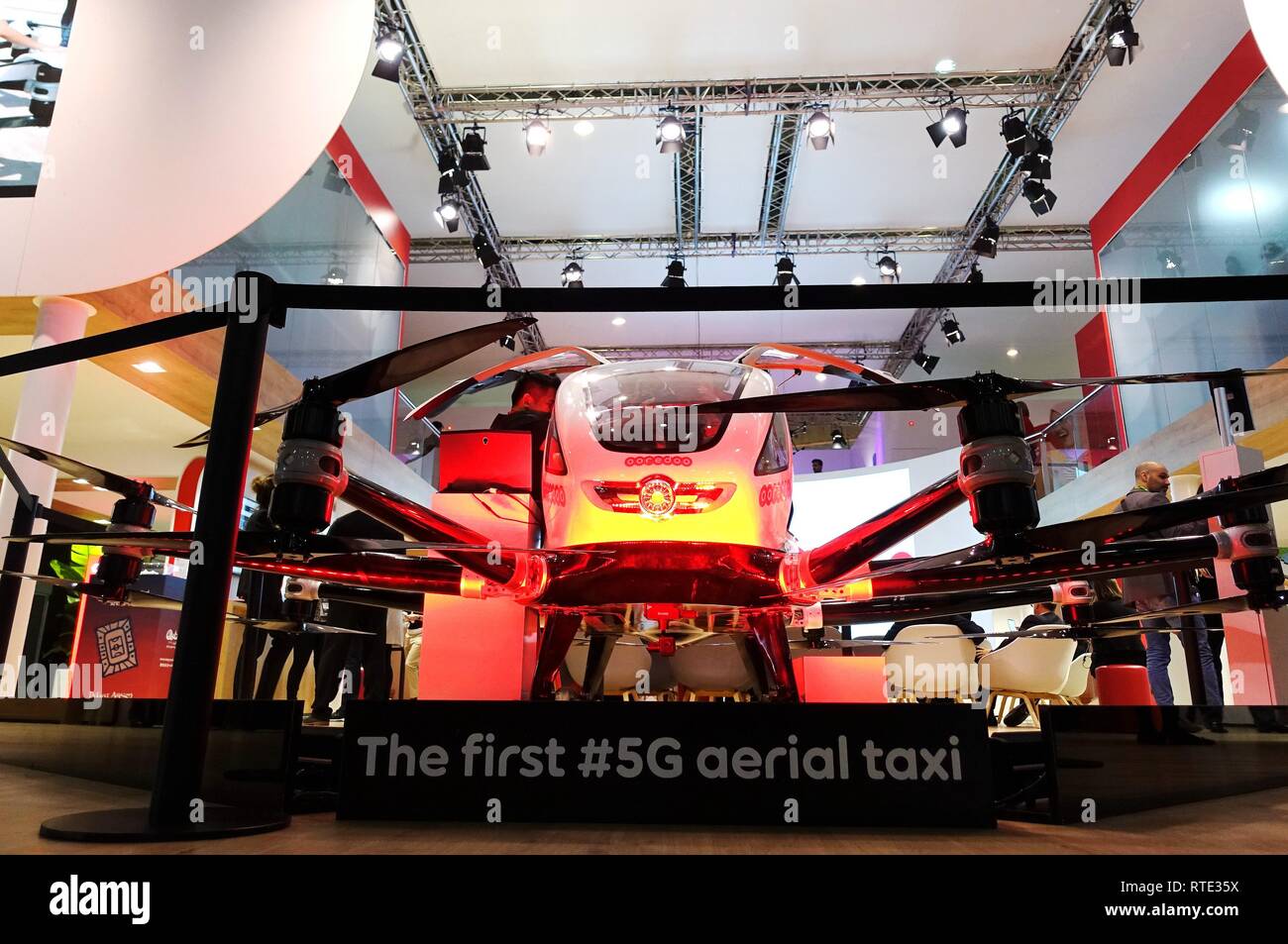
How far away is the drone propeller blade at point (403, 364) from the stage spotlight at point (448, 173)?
9150 mm

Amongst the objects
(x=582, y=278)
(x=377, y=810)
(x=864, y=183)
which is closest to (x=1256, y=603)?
(x=377, y=810)

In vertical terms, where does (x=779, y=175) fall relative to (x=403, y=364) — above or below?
above

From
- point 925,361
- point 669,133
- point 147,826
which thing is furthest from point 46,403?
point 925,361

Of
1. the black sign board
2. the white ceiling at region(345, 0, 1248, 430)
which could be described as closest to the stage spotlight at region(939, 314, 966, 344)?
the white ceiling at region(345, 0, 1248, 430)

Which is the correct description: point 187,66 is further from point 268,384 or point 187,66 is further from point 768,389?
point 268,384

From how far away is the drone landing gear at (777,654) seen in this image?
2.82 meters

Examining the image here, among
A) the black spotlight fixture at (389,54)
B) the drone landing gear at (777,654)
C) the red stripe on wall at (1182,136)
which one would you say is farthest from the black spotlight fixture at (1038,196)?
the drone landing gear at (777,654)

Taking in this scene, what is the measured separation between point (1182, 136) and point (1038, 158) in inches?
74.4

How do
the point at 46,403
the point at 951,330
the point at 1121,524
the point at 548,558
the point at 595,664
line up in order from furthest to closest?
the point at 951,330 → the point at 46,403 → the point at 595,664 → the point at 548,558 → the point at 1121,524

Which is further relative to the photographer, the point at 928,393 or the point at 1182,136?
the point at 1182,136

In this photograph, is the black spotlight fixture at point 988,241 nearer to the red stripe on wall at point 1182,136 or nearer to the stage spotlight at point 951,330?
the red stripe on wall at point 1182,136

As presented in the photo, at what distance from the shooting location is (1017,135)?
30.5 ft

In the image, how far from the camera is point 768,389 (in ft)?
9.83

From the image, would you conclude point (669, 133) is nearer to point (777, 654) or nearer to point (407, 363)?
point (777, 654)
